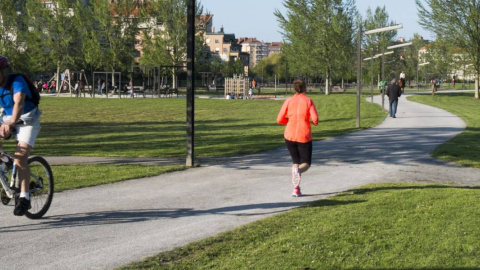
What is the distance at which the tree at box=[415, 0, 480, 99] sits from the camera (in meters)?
58.2

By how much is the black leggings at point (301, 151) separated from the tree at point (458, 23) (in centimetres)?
5295

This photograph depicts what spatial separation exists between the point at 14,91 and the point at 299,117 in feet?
13.4

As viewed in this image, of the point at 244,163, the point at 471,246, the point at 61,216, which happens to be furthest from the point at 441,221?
the point at 244,163

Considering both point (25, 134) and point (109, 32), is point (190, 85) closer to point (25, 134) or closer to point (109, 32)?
point (25, 134)

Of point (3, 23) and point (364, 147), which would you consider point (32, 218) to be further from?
point (3, 23)

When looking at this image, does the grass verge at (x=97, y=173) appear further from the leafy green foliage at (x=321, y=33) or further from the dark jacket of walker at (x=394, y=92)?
the leafy green foliage at (x=321, y=33)

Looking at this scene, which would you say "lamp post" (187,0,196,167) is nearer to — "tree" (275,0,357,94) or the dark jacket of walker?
the dark jacket of walker

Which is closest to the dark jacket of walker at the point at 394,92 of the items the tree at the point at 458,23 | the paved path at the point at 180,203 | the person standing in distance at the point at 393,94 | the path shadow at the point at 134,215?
the person standing in distance at the point at 393,94

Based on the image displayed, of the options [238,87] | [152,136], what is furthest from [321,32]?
[152,136]

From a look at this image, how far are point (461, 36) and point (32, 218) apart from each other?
56.8 meters

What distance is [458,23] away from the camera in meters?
58.5

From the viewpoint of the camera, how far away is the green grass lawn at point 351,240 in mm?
5520

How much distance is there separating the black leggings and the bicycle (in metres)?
3.57

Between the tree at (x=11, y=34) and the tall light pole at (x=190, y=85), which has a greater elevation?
the tree at (x=11, y=34)
